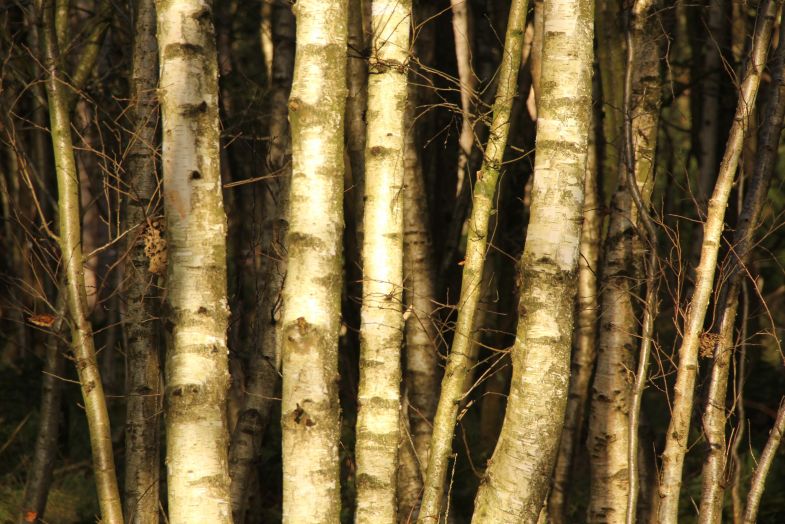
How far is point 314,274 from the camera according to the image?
3148 millimetres

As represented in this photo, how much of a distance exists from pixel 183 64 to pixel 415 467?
2.88 metres

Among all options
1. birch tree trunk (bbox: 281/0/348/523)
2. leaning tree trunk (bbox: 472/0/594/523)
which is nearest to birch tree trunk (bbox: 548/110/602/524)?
leaning tree trunk (bbox: 472/0/594/523)

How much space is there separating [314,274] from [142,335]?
196 centimetres

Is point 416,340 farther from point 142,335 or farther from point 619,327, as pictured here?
point 142,335

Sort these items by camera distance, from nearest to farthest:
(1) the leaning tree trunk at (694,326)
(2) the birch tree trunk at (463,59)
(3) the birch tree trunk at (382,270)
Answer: (3) the birch tree trunk at (382,270) < (1) the leaning tree trunk at (694,326) < (2) the birch tree trunk at (463,59)

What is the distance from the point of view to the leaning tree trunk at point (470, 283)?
3.78 metres

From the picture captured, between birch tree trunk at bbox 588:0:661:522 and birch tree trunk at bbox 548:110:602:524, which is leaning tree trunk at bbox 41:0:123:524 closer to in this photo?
birch tree trunk at bbox 588:0:661:522

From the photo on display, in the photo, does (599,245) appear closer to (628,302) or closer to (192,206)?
(628,302)

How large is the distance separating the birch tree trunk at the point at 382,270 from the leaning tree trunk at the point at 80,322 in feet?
4.48

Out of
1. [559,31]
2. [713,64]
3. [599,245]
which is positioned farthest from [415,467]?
[713,64]

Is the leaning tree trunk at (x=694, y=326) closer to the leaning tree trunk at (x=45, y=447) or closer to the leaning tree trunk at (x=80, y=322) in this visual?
the leaning tree trunk at (x=80, y=322)

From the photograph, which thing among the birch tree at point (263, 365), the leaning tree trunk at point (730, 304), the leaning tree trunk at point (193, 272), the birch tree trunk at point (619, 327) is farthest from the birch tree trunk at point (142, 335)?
the leaning tree trunk at point (730, 304)

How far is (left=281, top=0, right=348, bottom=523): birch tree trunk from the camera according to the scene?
10.2ft

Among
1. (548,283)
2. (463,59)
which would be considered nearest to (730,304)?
(548,283)
